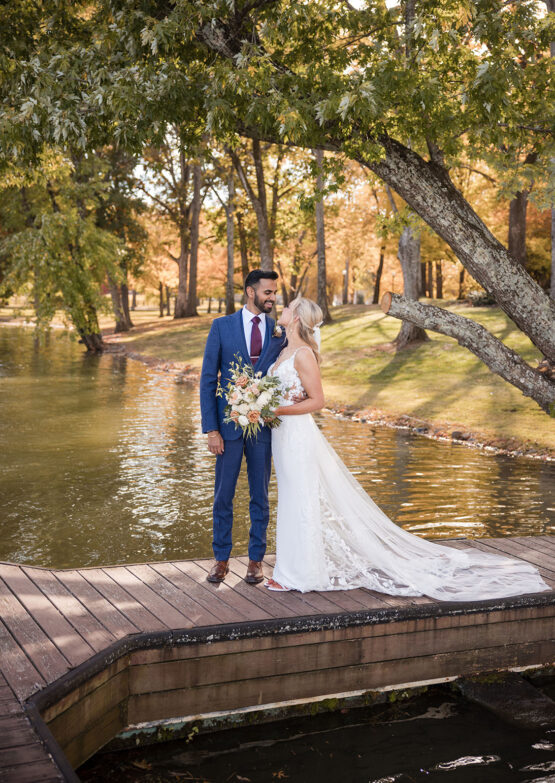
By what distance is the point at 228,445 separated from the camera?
21.4 feet

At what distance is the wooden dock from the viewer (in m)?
4.93

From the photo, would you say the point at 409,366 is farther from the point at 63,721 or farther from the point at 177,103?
the point at 63,721

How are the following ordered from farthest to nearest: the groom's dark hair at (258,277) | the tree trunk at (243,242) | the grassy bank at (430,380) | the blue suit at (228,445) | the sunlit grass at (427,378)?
the tree trunk at (243,242)
the sunlit grass at (427,378)
the grassy bank at (430,380)
the blue suit at (228,445)
the groom's dark hair at (258,277)

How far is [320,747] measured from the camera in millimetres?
5574

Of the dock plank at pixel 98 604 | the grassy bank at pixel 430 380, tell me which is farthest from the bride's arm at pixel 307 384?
the grassy bank at pixel 430 380

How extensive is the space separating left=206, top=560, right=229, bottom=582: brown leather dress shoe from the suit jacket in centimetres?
108

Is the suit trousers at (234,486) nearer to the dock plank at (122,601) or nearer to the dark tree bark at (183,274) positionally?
the dock plank at (122,601)

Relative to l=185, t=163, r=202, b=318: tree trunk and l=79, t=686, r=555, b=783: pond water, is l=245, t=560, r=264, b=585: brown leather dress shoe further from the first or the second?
l=185, t=163, r=202, b=318: tree trunk

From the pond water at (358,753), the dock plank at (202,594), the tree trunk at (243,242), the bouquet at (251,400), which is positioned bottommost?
the pond water at (358,753)

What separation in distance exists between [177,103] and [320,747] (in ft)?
25.2

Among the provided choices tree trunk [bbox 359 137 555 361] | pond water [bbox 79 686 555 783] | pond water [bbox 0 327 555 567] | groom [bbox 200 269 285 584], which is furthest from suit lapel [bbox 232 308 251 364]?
tree trunk [bbox 359 137 555 361]

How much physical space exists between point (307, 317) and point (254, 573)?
7.25ft

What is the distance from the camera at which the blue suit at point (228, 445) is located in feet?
21.2

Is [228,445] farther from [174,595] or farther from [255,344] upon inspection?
[174,595]
